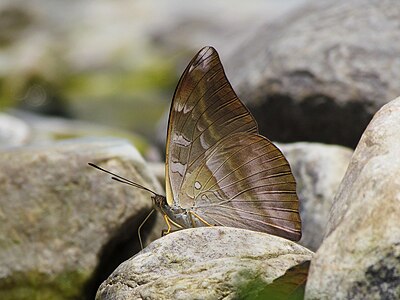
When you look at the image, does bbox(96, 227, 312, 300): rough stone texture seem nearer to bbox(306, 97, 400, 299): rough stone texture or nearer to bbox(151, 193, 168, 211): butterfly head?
bbox(306, 97, 400, 299): rough stone texture

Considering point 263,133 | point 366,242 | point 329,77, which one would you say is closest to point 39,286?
point 263,133

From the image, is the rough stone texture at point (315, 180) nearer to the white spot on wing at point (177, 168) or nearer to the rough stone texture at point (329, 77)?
the rough stone texture at point (329, 77)

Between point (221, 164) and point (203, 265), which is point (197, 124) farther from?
point (203, 265)

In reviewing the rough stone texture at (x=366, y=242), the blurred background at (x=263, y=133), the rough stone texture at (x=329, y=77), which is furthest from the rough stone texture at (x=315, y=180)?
the rough stone texture at (x=366, y=242)

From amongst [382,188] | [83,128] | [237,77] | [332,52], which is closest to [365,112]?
[332,52]

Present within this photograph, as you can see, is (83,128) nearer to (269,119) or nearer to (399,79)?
(269,119)

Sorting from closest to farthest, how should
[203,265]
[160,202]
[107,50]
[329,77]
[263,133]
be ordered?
[203,265], [160,202], [329,77], [263,133], [107,50]
